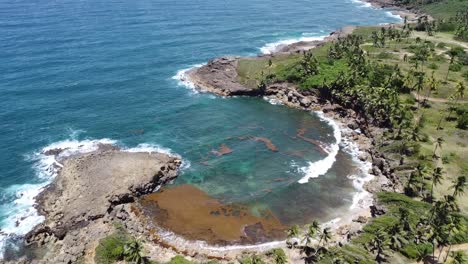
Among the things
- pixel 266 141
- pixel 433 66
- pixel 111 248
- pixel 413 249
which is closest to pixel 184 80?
pixel 266 141

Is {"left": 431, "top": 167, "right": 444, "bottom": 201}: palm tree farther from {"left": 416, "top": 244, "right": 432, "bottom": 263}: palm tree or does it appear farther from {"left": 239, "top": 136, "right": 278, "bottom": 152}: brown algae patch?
{"left": 239, "top": 136, "right": 278, "bottom": 152}: brown algae patch

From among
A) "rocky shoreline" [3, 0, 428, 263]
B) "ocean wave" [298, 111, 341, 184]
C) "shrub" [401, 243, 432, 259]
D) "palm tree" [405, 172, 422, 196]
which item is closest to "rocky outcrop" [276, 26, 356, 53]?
"rocky shoreline" [3, 0, 428, 263]

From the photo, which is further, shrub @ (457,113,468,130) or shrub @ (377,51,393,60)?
shrub @ (377,51,393,60)

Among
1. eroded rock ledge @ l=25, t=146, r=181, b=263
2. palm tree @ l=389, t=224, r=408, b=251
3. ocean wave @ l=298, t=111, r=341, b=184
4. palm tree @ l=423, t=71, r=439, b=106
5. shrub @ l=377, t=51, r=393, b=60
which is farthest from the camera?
shrub @ l=377, t=51, r=393, b=60

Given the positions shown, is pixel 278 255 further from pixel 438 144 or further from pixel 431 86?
pixel 431 86

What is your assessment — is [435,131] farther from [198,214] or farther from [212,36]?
[212,36]

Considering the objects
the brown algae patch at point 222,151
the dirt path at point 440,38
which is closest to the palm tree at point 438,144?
the brown algae patch at point 222,151

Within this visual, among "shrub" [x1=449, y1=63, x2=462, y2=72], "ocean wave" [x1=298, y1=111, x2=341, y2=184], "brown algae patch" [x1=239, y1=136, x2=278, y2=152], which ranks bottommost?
"ocean wave" [x1=298, y1=111, x2=341, y2=184]

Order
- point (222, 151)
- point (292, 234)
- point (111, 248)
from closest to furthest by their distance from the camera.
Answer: point (111, 248), point (292, 234), point (222, 151)
